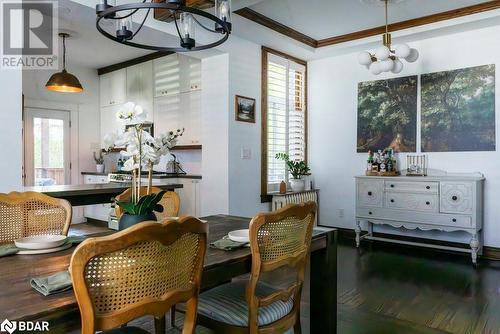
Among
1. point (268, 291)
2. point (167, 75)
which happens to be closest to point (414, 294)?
point (268, 291)

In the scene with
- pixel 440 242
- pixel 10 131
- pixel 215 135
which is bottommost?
pixel 440 242

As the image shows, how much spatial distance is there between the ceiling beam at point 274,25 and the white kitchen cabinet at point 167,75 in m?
1.68

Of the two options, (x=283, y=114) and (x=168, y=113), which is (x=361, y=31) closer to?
(x=283, y=114)

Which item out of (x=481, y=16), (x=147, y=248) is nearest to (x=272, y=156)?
(x=481, y=16)

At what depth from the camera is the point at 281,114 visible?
4.97 meters

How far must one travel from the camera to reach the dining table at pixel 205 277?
102 centimetres

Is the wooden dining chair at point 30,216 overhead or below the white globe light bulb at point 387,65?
below

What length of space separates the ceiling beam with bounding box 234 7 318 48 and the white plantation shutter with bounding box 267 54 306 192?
38 centimetres

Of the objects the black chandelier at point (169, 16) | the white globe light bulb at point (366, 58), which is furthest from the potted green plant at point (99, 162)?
the black chandelier at point (169, 16)

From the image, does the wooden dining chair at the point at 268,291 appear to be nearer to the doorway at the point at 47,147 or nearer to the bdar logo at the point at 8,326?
the bdar logo at the point at 8,326

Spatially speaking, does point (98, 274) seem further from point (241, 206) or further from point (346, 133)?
point (346, 133)

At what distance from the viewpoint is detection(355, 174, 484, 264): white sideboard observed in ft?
12.6

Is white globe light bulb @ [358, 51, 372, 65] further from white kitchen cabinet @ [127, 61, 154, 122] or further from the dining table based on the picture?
white kitchen cabinet @ [127, 61, 154, 122]

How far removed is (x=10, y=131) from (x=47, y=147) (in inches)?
153
